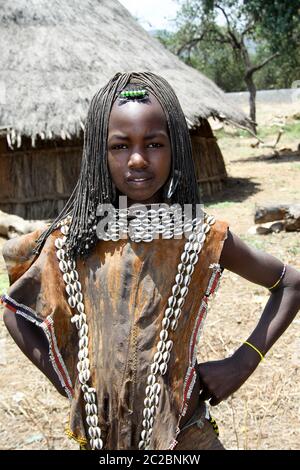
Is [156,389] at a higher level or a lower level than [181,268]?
lower

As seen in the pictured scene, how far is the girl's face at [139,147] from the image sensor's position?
128 cm

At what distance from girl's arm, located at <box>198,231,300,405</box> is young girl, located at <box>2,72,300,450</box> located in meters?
0.03

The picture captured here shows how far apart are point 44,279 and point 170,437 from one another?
0.51 m

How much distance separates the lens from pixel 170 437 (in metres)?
1.29

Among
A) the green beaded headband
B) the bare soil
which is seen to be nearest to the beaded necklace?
the green beaded headband

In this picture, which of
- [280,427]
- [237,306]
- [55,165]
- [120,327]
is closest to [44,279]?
[120,327]

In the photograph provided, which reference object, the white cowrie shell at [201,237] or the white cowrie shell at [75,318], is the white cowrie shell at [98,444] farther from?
the white cowrie shell at [201,237]

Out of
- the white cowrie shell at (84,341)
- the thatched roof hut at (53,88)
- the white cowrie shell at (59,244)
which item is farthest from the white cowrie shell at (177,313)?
the thatched roof hut at (53,88)

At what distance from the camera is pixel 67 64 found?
8.65 m

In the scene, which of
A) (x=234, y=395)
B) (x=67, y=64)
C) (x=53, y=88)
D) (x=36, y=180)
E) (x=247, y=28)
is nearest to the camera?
(x=234, y=395)

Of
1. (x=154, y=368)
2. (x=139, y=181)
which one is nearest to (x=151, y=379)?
(x=154, y=368)

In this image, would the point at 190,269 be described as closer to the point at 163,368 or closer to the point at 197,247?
the point at 197,247

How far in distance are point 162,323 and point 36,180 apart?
7780 millimetres
